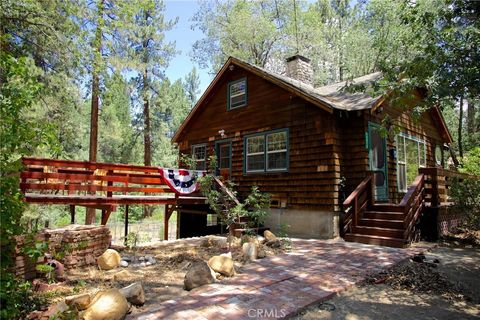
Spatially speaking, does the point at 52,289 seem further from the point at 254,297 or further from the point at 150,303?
the point at 254,297

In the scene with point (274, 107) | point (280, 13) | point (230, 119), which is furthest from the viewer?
point (280, 13)

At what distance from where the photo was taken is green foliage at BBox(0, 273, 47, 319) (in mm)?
2814

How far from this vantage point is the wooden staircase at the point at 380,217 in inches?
295

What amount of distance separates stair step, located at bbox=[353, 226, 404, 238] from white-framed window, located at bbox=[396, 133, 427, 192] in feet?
10.0

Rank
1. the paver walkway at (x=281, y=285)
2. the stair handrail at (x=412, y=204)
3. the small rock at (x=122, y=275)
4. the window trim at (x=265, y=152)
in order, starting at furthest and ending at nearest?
the window trim at (x=265, y=152) < the stair handrail at (x=412, y=204) < the small rock at (x=122, y=275) < the paver walkway at (x=281, y=285)

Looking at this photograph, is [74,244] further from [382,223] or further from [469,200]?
[469,200]

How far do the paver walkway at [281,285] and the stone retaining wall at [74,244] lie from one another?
2107mm

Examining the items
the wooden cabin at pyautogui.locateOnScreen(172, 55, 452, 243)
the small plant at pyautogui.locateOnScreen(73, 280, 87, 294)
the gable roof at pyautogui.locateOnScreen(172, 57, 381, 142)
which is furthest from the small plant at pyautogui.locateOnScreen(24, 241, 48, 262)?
the gable roof at pyautogui.locateOnScreen(172, 57, 381, 142)

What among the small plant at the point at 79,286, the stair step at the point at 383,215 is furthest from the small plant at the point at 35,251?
the stair step at the point at 383,215

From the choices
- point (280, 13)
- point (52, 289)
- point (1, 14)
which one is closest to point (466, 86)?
point (52, 289)

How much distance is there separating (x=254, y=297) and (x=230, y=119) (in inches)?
345

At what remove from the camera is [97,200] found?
7969 millimetres

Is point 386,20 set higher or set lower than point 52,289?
higher

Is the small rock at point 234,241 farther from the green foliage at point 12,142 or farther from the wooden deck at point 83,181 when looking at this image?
the green foliage at point 12,142
